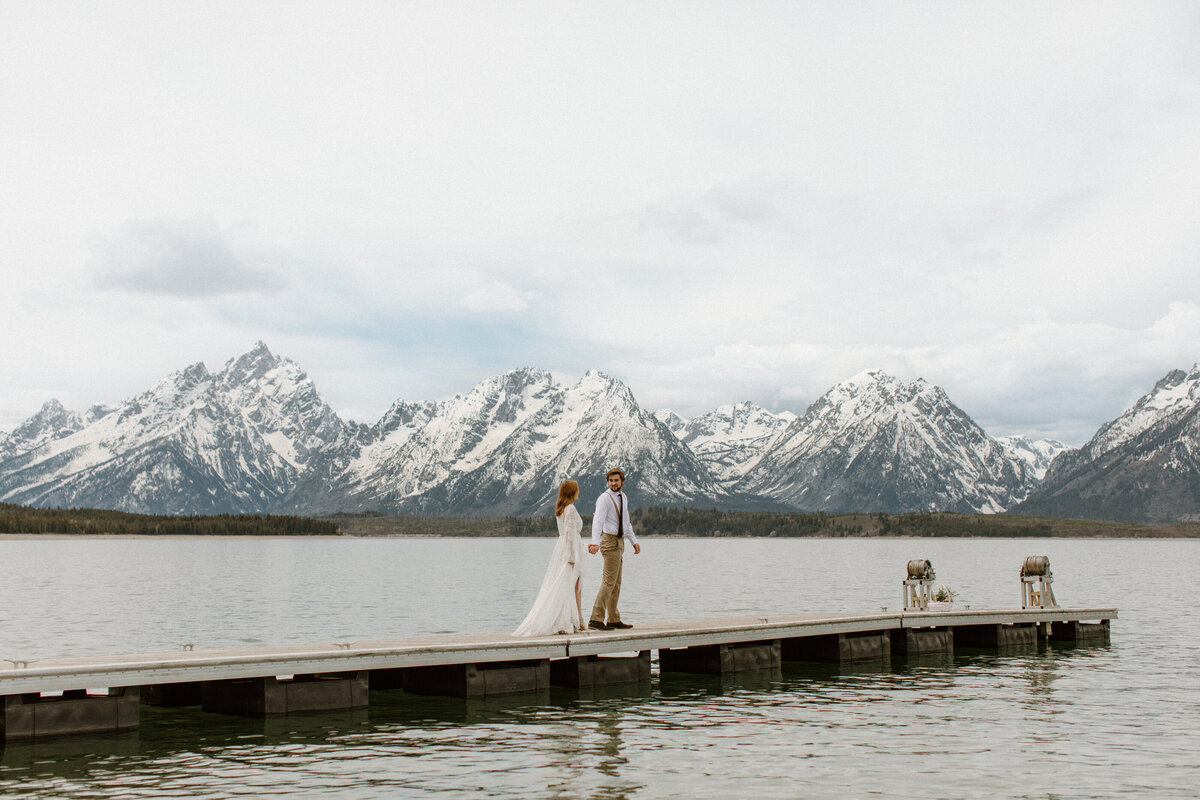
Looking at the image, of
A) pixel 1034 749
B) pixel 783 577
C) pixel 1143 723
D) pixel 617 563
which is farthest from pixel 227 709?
pixel 783 577

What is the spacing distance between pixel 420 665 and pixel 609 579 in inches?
214

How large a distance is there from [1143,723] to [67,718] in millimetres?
24370

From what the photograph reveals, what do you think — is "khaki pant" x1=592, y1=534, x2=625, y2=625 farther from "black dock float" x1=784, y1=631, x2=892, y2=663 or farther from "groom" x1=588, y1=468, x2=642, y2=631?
"black dock float" x1=784, y1=631, x2=892, y2=663

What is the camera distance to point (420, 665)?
88.1 ft

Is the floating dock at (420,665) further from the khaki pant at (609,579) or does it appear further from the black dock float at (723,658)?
the khaki pant at (609,579)

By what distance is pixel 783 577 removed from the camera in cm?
12438

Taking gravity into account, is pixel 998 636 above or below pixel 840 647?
below

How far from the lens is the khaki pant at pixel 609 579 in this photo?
27.5 metres

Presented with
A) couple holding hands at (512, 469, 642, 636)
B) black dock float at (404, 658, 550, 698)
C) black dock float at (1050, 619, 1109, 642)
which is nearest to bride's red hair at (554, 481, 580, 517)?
couple holding hands at (512, 469, 642, 636)

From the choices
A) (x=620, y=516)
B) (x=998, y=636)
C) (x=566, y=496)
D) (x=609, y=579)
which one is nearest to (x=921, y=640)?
(x=998, y=636)

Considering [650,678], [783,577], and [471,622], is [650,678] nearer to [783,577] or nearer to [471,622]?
[471,622]

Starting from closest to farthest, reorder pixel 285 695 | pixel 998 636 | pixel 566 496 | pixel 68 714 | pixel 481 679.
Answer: pixel 68 714 < pixel 285 695 < pixel 566 496 < pixel 481 679 < pixel 998 636

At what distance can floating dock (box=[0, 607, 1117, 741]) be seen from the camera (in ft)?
74.5

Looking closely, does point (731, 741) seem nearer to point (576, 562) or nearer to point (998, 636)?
point (576, 562)
